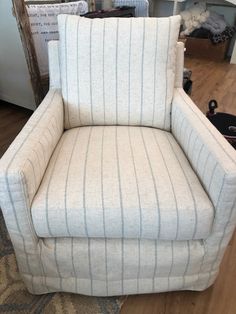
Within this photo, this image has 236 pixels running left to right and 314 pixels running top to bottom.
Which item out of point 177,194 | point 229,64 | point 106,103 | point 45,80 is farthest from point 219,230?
point 229,64

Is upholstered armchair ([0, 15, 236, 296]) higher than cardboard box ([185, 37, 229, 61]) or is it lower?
higher

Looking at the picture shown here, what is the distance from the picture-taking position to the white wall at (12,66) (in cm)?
164

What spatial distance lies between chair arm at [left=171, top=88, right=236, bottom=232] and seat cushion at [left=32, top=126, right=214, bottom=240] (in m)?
0.03

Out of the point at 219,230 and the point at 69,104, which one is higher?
the point at 69,104

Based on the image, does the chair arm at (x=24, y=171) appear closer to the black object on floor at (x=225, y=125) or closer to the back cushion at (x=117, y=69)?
the back cushion at (x=117, y=69)

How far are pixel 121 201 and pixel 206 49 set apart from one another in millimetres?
3693

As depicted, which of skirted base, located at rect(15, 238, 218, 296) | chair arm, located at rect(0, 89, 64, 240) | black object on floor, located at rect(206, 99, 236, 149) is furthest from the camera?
black object on floor, located at rect(206, 99, 236, 149)

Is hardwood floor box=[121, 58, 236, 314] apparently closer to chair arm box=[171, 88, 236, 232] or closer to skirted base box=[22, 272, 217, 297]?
skirted base box=[22, 272, 217, 297]

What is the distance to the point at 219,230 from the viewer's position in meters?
0.82

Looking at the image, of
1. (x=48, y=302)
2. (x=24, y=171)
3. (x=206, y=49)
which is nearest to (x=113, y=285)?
(x=48, y=302)

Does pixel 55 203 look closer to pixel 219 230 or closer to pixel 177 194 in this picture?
pixel 177 194

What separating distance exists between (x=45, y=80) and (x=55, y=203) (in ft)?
4.47

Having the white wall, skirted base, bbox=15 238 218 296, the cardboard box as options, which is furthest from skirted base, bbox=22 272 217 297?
the cardboard box

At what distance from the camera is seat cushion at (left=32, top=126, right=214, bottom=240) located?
0.76 metres
